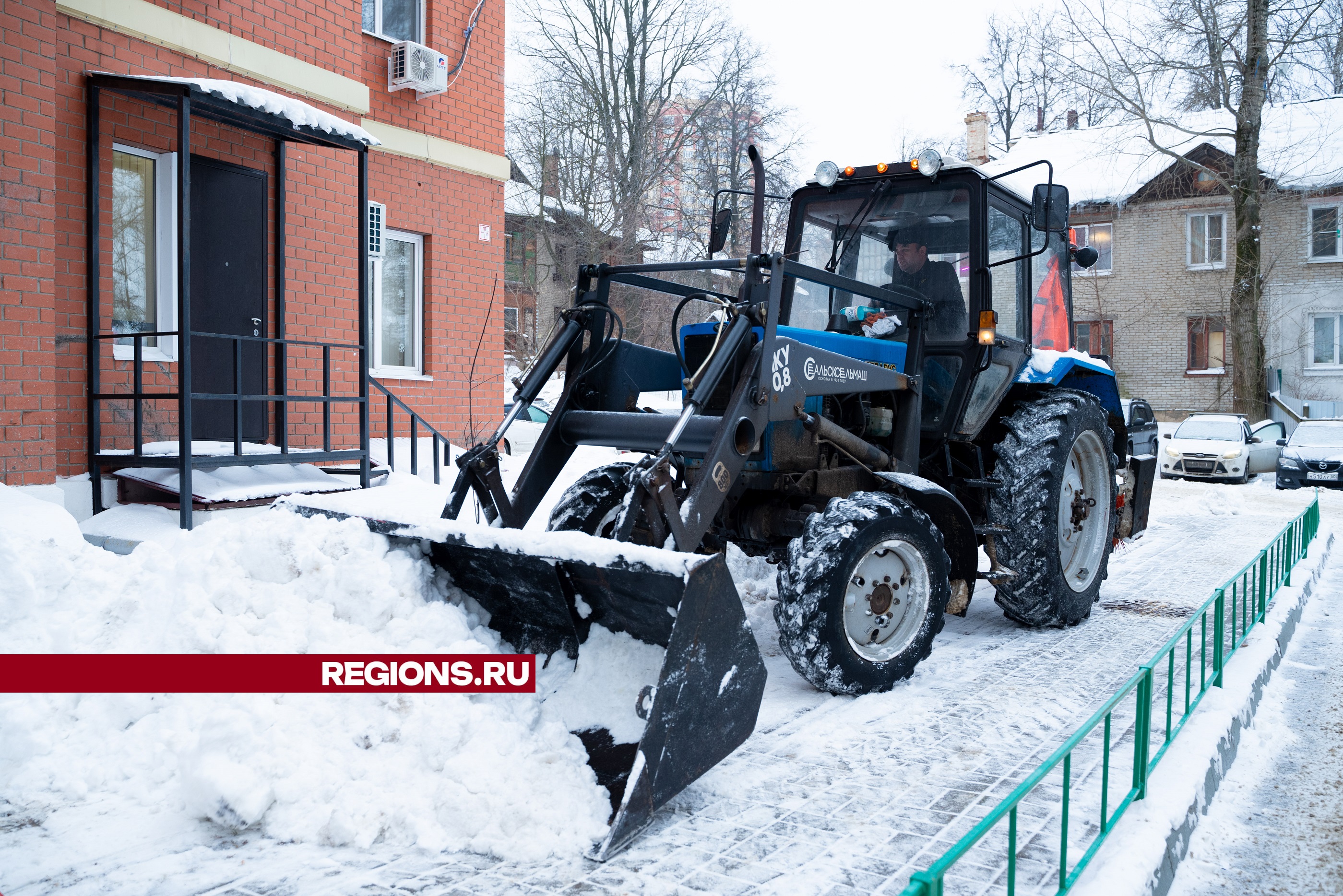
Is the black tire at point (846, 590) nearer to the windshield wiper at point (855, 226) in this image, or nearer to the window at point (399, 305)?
the windshield wiper at point (855, 226)

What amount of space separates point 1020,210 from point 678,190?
23.5 m

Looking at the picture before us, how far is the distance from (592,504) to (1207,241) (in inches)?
1113

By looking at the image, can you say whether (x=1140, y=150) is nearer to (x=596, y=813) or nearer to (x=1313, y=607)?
(x=1313, y=607)

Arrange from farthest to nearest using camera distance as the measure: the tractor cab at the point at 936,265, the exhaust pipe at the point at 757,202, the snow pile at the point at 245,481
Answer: the snow pile at the point at 245,481
the tractor cab at the point at 936,265
the exhaust pipe at the point at 757,202

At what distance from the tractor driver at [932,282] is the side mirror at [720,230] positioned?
1.14 metres

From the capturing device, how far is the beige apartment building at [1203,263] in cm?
2738

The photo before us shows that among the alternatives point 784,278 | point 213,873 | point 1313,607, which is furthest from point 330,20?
point 1313,607

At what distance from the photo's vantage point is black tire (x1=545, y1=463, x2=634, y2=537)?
5102 millimetres

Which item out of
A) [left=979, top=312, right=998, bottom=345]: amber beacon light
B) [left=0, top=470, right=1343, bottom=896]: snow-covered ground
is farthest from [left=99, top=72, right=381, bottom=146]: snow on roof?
[left=979, top=312, right=998, bottom=345]: amber beacon light

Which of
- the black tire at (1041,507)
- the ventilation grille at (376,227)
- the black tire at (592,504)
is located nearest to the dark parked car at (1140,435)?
the black tire at (1041,507)

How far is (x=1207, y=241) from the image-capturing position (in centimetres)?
2825

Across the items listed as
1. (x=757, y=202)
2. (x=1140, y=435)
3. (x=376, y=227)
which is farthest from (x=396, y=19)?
(x=1140, y=435)

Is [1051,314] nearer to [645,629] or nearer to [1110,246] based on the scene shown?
[645,629]

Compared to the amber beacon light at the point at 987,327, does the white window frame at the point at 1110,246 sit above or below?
above
